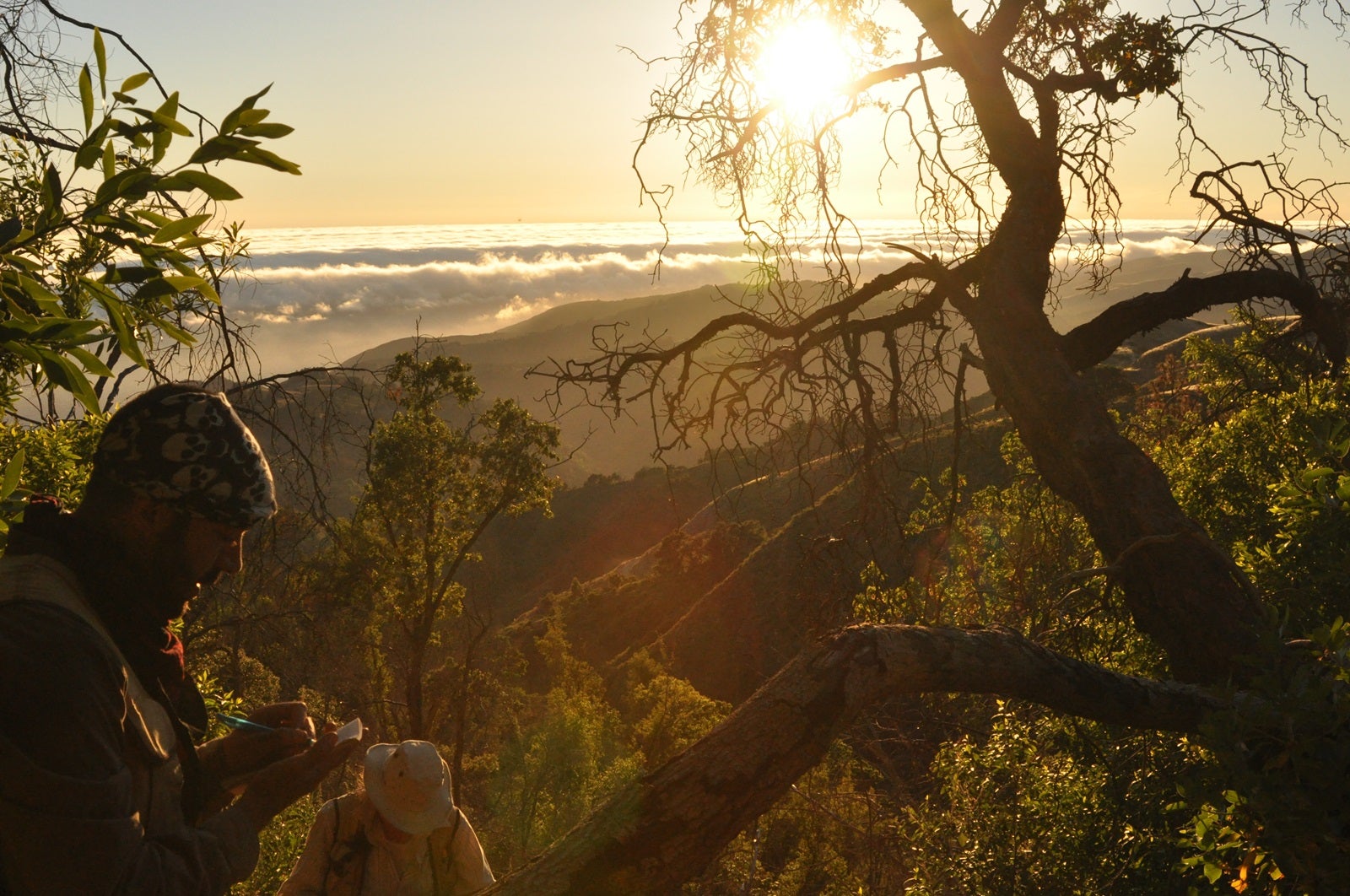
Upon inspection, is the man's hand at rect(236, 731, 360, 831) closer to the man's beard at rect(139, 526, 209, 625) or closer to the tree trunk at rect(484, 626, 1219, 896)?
the man's beard at rect(139, 526, 209, 625)


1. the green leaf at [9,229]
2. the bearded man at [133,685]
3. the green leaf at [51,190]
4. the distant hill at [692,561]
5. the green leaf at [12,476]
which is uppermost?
the green leaf at [51,190]

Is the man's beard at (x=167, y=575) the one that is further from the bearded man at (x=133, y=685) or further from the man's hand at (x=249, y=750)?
the man's hand at (x=249, y=750)

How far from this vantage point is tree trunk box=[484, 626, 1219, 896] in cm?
281

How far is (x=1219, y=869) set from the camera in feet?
8.93

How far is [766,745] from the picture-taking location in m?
3.12

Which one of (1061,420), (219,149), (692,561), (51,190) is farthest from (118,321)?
(692,561)

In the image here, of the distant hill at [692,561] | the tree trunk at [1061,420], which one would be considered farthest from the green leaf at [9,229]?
the tree trunk at [1061,420]

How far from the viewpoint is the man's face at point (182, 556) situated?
1966 millimetres

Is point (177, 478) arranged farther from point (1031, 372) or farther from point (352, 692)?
point (352, 692)

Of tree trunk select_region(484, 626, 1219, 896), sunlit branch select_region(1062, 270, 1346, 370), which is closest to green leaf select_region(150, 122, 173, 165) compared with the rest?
tree trunk select_region(484, 626, 1219, 896)

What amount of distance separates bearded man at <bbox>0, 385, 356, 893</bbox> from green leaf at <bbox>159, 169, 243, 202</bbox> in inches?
18.8

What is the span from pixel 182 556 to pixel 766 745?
6.34ft

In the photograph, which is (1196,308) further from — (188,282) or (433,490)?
(433,490)

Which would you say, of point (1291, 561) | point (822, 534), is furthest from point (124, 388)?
point (1291, 561)
